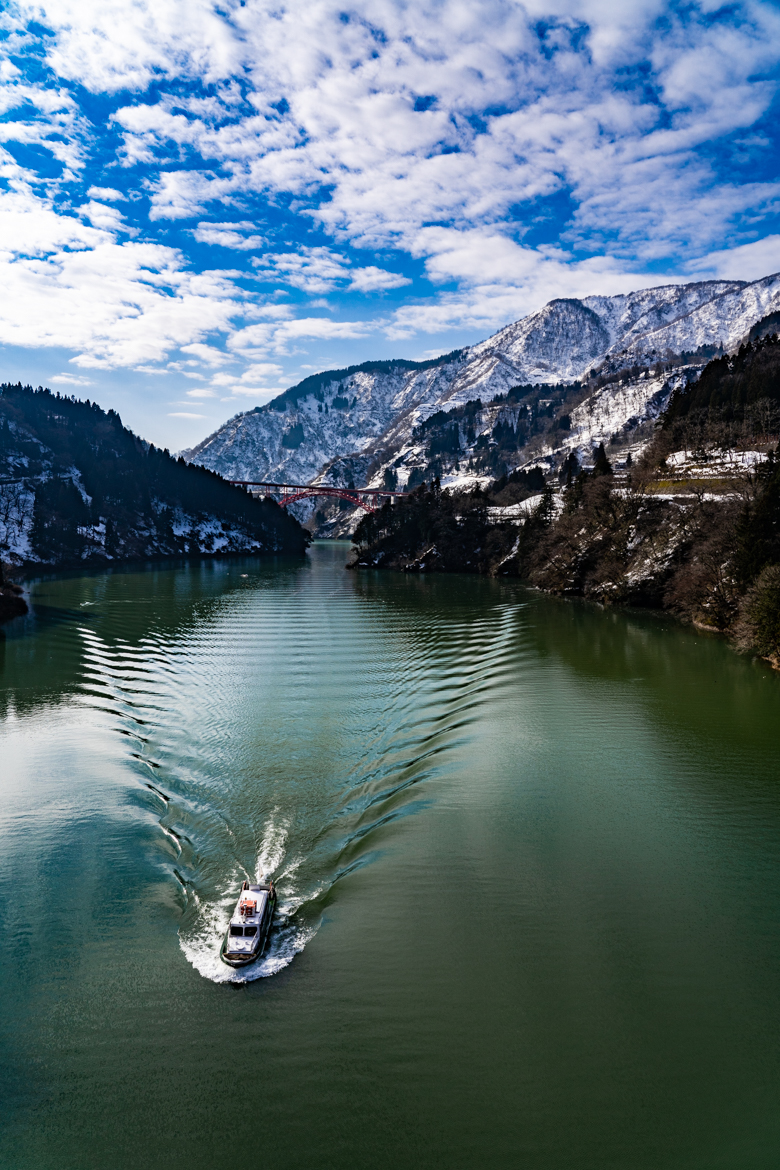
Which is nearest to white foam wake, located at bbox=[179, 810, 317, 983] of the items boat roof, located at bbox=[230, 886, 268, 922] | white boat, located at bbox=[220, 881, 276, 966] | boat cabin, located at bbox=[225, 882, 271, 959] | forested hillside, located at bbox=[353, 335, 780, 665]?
white boat, located at bbox=[220, 881, 276, 966]

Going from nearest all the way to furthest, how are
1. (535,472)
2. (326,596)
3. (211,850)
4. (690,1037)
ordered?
(690,1037) → (211,850) → (326,596) → (535,472)

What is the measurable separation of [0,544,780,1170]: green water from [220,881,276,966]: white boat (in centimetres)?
41

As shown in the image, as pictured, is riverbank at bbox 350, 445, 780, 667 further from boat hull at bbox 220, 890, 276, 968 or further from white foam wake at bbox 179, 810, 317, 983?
boat hull at bbox 220, 890, 276, 968

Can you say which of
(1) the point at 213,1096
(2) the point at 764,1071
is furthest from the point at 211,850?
(2) the point at 764,1071

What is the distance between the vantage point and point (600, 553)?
8669cm

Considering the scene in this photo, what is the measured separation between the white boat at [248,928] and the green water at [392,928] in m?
0.41

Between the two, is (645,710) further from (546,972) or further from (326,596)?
(326,596)

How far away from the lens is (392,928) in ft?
55.9

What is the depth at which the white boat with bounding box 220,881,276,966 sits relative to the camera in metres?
15.5


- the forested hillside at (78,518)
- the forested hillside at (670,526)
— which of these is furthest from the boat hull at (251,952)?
the forested hillside at (78,518)

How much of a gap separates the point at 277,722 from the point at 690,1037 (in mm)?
23181

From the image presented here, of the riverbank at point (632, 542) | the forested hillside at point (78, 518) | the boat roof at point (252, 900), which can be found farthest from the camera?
the forested hillside at point (78, 518)

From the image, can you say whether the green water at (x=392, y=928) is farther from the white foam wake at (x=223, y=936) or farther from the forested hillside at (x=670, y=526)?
the forested hillside at (x=670, y=526)

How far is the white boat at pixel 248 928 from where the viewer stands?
15.5 m
